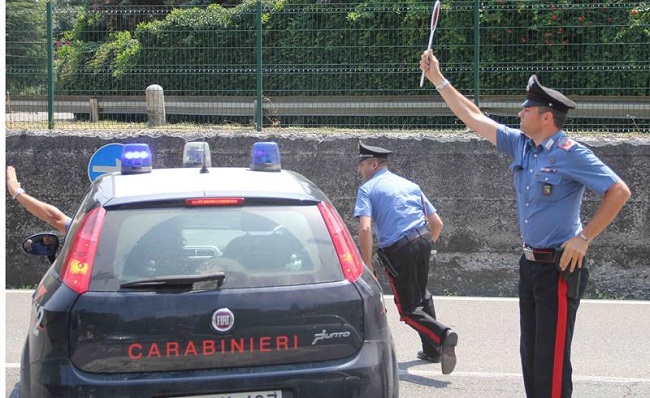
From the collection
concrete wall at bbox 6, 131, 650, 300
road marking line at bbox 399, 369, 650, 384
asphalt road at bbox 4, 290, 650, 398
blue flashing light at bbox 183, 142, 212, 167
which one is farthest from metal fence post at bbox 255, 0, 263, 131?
blue flashing light at bbox 183, 142, 212, 167

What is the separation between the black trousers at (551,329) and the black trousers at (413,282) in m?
1.81

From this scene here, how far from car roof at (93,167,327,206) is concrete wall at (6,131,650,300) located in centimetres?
491

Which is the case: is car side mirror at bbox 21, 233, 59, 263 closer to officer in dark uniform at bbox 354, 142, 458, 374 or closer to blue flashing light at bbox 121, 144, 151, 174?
blue flashing light at bbox 121, 144, 151, 174

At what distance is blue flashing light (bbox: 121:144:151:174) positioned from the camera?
15.6 feet

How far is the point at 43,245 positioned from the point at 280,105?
18.6 ft

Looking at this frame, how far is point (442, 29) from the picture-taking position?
1081cm

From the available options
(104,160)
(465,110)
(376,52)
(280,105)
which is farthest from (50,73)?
(465,110)

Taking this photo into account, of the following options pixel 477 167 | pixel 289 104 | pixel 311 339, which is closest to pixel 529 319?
pixel 311 339

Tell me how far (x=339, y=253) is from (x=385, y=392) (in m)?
0.69

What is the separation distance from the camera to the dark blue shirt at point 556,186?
459cm

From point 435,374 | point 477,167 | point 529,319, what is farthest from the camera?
point 477,167

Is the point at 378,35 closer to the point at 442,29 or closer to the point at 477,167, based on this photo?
the point at 442,29

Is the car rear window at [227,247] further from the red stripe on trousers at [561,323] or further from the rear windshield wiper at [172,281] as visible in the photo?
the red stripe on trousers at [561,323]

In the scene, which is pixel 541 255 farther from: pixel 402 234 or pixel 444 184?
pixel 444 184
